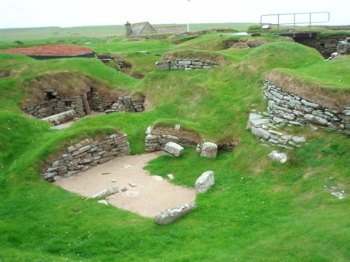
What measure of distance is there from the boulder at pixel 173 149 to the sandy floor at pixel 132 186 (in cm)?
94

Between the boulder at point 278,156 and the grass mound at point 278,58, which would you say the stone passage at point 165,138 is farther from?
the grass mound at point 278,58

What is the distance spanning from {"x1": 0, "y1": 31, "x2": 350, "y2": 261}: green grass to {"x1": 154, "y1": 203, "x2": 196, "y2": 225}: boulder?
0.56 feet

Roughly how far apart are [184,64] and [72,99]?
8179 millimetres

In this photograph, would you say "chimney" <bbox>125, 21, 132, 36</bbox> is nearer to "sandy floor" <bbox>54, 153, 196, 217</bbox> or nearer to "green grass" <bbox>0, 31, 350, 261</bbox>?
"green grass" <bbox>0, 31, 350, 261</bbox>

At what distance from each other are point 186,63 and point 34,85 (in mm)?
10218

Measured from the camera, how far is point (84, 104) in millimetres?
27281

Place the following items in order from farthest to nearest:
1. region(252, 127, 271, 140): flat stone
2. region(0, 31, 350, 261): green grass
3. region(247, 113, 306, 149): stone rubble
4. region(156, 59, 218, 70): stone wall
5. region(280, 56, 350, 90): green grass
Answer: region(156, 59, 218, 70): stone wall
region(252, 127, 271, 140): flat stone
region(280, 56, 350, 90): green grass
region(247, 113, 306, 149): stone rubble
region(0, 31, 350, 261): green grass

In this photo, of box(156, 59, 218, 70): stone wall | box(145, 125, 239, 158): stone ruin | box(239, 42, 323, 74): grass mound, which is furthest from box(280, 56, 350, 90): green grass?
box(156, 59, 218, 70): stone wall

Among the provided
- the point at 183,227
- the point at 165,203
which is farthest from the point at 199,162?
the point at 183,227

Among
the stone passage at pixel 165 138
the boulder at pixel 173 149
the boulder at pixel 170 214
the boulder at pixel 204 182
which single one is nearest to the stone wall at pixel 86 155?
the stone passage at pixel 165 138

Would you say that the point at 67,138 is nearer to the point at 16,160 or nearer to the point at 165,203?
the point at 16,160

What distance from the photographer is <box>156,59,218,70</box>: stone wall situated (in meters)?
23.0

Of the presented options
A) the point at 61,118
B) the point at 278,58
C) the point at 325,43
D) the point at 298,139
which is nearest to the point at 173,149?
the point at 298,139

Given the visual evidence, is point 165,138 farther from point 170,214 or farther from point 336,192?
point 336,192
